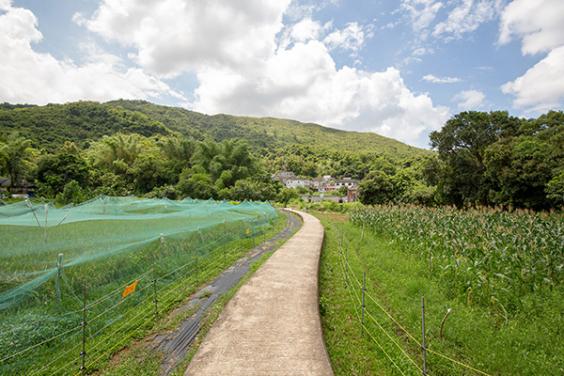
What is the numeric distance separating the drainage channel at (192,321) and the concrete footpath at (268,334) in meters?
0.36

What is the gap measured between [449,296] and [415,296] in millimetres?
748

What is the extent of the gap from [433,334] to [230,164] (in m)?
36.7

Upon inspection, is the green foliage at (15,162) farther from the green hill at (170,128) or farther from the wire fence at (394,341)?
the wire fence at (394,341)

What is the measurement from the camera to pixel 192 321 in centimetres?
404

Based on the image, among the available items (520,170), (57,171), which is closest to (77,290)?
(520,170)

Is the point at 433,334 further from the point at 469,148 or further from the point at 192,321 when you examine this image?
the point at 469,148

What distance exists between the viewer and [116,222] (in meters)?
9.45

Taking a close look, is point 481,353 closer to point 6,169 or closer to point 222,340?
point 222,340

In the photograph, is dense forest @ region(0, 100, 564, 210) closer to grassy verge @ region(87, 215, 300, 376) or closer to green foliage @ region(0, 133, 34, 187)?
green foliage @ region(0, 133, 34, 187)

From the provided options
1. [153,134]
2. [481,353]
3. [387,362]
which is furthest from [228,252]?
[153,134]

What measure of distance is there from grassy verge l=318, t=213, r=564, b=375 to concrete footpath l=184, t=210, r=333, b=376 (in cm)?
40

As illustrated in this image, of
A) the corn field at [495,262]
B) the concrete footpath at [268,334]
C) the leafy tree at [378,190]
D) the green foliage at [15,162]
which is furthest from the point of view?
the leafy tree at [378,190]

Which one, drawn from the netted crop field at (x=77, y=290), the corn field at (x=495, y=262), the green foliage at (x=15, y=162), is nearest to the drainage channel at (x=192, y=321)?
the netted crop field at (x=77, y=290)

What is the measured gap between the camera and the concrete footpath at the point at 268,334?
9.02 feet
